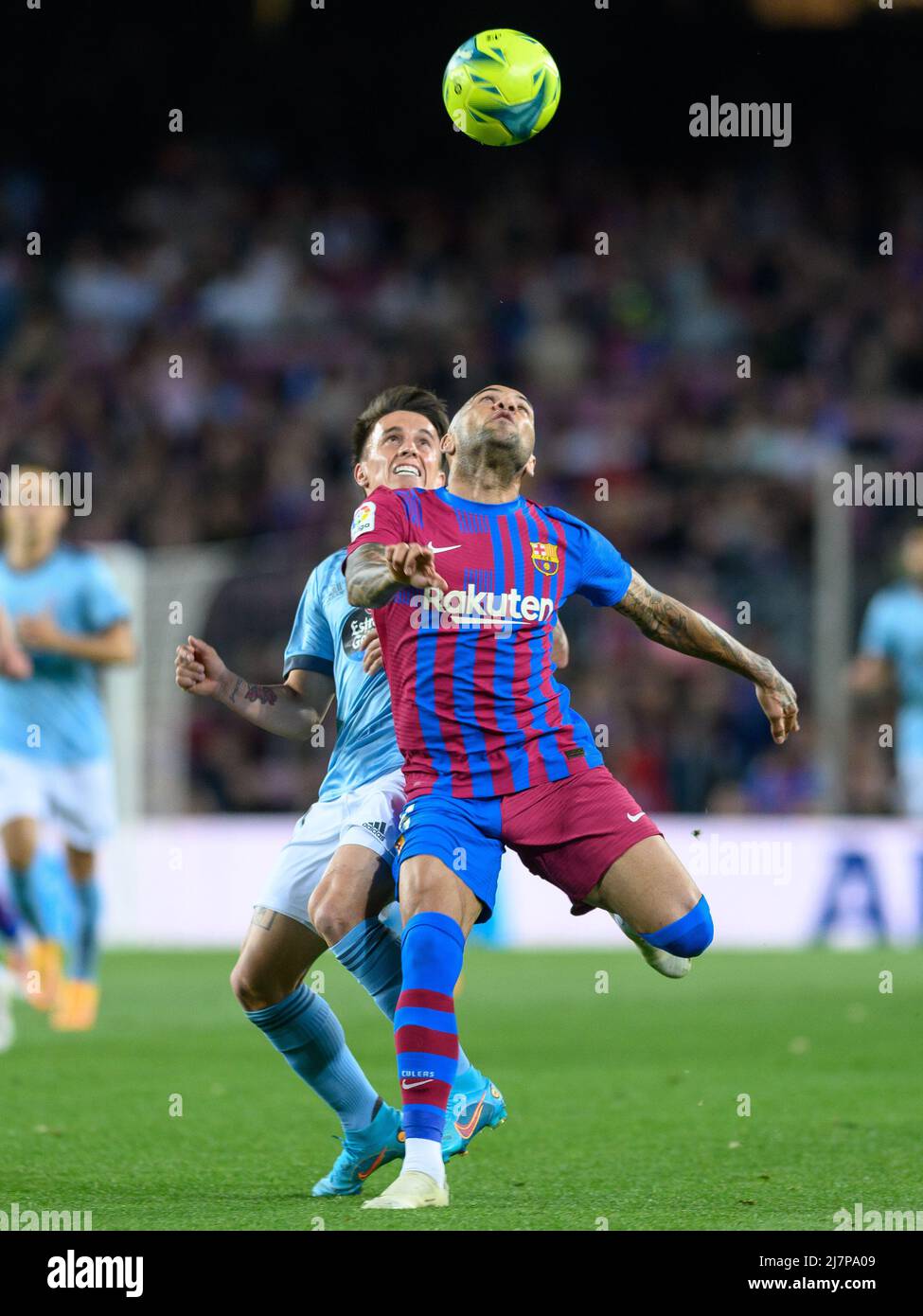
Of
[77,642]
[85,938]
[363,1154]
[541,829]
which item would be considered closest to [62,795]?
[85,938]

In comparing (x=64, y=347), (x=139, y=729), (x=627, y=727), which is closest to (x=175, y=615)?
(x=139, y=729)

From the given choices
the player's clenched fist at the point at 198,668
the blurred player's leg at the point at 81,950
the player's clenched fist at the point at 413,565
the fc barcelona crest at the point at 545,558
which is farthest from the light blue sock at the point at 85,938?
the player's clenched fist at the point at 413,565

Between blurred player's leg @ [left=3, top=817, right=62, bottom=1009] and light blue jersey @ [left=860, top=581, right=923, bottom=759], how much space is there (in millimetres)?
5275

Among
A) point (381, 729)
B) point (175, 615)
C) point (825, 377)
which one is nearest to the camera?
point (381, 729)

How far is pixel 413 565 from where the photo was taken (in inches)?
189

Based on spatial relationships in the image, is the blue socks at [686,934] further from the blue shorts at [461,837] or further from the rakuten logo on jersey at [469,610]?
the rakuten logo on jersey at [469,610]

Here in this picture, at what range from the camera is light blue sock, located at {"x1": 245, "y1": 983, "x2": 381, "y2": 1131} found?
5.72m

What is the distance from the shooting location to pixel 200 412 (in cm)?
1853

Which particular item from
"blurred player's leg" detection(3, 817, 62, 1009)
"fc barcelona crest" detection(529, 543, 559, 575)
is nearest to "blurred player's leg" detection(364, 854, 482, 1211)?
"fc barcelona crest" detection(529, 543, 559, 575)

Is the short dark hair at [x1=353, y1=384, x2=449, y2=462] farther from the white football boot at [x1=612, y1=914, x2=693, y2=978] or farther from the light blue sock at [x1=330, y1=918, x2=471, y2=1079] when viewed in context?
the white football boot at [x1=612, y1=914, x2=693, y2=978]

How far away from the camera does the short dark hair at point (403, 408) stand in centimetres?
627

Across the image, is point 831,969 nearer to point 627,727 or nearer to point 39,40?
point 627,727

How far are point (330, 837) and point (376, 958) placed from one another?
1.20ft

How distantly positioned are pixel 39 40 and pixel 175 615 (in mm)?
10195
